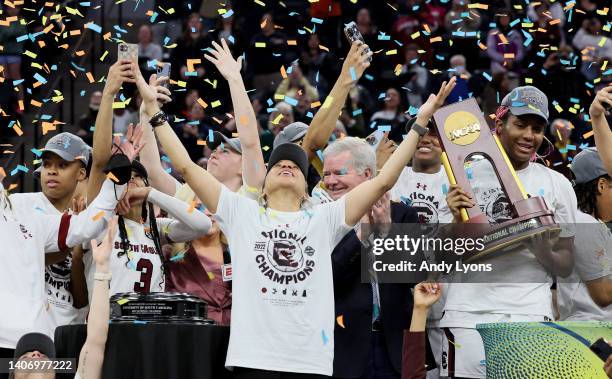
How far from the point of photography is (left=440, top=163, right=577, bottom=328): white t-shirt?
6.27 m

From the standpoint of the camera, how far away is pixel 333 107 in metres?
6.99

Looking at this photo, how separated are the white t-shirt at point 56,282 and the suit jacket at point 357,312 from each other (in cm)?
159

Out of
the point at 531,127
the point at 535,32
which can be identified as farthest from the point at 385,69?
the point at 531,127

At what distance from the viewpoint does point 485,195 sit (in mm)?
6512

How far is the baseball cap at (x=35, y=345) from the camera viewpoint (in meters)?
5.73

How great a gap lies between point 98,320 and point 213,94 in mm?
7536

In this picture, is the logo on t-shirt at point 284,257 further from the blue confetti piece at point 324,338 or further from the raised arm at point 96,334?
the raised arm at point 96,334

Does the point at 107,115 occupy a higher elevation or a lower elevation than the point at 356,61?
lower

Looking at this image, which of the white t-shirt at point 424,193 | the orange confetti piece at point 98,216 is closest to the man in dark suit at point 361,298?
the white t-shirt at point 424,193

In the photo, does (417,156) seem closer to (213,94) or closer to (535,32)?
(213,94)

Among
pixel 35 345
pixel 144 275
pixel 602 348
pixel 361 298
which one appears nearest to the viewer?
pixel 602 348

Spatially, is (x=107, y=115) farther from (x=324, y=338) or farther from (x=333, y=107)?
(x=324, y=338)

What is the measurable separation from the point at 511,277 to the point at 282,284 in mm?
1284

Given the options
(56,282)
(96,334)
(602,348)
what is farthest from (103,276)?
(602,348)
